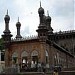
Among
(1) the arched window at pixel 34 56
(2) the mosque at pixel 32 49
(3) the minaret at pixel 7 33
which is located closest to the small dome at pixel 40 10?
(2) the mosque at pixel 32 49

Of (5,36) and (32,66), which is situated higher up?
(5,36)

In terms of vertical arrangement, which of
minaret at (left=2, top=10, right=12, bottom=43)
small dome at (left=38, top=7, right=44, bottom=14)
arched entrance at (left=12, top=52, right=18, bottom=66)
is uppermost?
small dome at (left=38, top=7, right=44, bottom=14)

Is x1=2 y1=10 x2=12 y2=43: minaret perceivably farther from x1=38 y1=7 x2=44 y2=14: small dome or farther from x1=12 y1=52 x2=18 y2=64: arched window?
x1=38 y1=7 x2=44 y2=14: small dome

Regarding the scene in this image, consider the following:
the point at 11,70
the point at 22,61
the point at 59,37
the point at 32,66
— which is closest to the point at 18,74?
the point at 11,70

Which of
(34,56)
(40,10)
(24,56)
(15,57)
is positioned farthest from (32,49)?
(40,10)

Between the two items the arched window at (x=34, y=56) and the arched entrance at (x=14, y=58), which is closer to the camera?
the arched window at (x=34, y=56)

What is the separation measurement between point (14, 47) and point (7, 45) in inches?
40.5

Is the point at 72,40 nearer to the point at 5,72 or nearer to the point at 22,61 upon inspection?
the point at 22,61

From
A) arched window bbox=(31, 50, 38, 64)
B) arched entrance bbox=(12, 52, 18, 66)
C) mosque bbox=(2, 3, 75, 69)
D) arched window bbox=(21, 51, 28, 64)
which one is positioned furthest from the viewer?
arched entrance bbox=(12, 52, 18, 66)

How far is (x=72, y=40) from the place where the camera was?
65062 millimetres

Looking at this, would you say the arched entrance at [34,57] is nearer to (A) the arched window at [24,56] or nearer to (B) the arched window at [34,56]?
(B) the arched window at [34,56]

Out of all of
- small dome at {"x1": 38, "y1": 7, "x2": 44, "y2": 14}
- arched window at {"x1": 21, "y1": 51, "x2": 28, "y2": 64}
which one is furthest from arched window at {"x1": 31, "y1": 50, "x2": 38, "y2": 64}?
Result: small dome at {"x1": 38, "y1": 7, "x2": 44, "y2": 14}

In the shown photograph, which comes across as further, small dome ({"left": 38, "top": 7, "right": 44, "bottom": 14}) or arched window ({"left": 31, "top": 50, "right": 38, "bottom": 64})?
arched window ({"left": 31, "top": 50, "right": 38, "bottom": 64})

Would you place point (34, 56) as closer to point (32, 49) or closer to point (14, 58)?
point (32, 49)
